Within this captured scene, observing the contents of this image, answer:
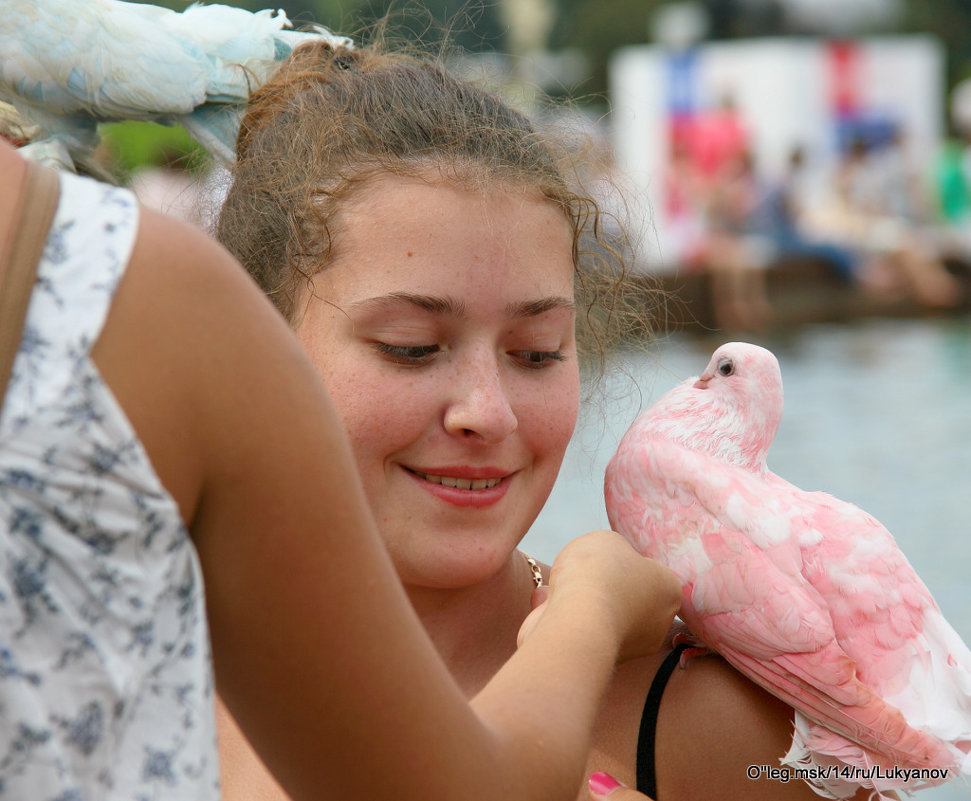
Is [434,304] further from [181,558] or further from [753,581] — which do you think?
[181,558]

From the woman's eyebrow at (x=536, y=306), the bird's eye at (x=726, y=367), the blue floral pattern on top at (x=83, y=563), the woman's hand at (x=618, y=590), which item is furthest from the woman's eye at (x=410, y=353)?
the blue floral pattern on top at (x=83, y=563)

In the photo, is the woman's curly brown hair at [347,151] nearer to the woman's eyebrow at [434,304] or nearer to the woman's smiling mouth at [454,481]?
the woman's eyebrow at [434,304]

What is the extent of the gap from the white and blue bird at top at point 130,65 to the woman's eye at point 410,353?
72cm

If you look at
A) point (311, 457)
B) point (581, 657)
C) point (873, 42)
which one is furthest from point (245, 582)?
point (873, 42)

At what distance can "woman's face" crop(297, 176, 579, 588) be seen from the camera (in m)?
1.45

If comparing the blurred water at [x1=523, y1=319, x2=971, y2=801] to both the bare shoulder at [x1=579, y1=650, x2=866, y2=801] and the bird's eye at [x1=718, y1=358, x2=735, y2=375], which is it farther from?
the bare shoulder at [x1=579, y1=650, x2=866, y2=801]

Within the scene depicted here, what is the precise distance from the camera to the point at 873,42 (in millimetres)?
15109

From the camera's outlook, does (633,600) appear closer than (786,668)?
Yes

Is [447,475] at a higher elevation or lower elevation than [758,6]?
lower

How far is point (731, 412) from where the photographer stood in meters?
1.59

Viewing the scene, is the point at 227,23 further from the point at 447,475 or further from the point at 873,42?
the point at 873,42

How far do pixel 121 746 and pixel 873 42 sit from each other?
16145 mm

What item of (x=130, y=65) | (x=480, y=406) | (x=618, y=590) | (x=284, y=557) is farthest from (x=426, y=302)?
(x=130, y=65)

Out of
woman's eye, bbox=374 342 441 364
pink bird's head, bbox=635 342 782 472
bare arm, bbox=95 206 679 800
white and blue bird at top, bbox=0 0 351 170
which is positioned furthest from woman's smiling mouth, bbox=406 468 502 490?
white and blue bird at top, bbox=0 0 351 170
